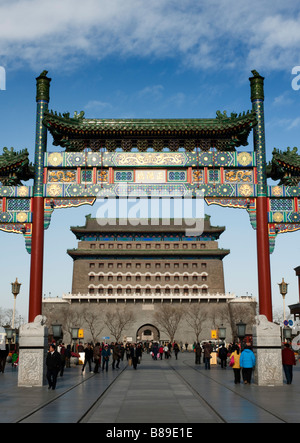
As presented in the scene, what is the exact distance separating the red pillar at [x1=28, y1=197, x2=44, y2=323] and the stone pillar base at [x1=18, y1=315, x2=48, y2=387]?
2570 millimetres

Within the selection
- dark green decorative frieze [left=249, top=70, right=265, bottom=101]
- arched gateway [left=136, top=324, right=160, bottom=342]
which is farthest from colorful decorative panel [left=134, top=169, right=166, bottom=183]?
arched gateway [left=136, top=324, right=160, bottom=342]

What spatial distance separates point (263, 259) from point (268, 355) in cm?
428

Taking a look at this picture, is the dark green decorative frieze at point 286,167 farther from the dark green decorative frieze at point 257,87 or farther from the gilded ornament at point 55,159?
the gilded ornament at point 55,159

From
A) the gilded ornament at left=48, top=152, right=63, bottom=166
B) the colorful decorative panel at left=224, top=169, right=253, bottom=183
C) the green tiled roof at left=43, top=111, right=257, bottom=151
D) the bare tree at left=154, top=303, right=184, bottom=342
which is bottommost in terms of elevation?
the bare tree at left=154, top=303, right=184, bottom=342

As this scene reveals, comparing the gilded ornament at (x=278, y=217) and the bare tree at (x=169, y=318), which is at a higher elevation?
the gilded ornament at (x=278, y=217)

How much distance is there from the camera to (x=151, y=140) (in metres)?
22.1

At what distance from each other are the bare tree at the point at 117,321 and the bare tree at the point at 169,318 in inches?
156

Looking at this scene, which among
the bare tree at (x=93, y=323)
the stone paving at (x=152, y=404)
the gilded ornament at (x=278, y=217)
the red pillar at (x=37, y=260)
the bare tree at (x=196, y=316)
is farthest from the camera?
the bare tree at (x=93, y=323)

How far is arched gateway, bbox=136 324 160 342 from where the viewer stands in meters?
76.9

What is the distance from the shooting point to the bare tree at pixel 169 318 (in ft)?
241

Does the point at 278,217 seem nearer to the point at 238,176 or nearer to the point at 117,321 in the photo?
the point at 238,176

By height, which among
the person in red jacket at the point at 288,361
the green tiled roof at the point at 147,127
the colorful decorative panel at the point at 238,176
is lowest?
the person in red jacket at the point at 288,361

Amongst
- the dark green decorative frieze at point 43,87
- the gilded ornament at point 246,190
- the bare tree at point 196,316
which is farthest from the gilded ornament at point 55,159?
the bare tree at point 196,316

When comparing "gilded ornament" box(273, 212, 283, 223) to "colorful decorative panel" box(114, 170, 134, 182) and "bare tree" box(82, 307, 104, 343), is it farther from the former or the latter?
"bare tree" box(82, 307, 104, 343)
